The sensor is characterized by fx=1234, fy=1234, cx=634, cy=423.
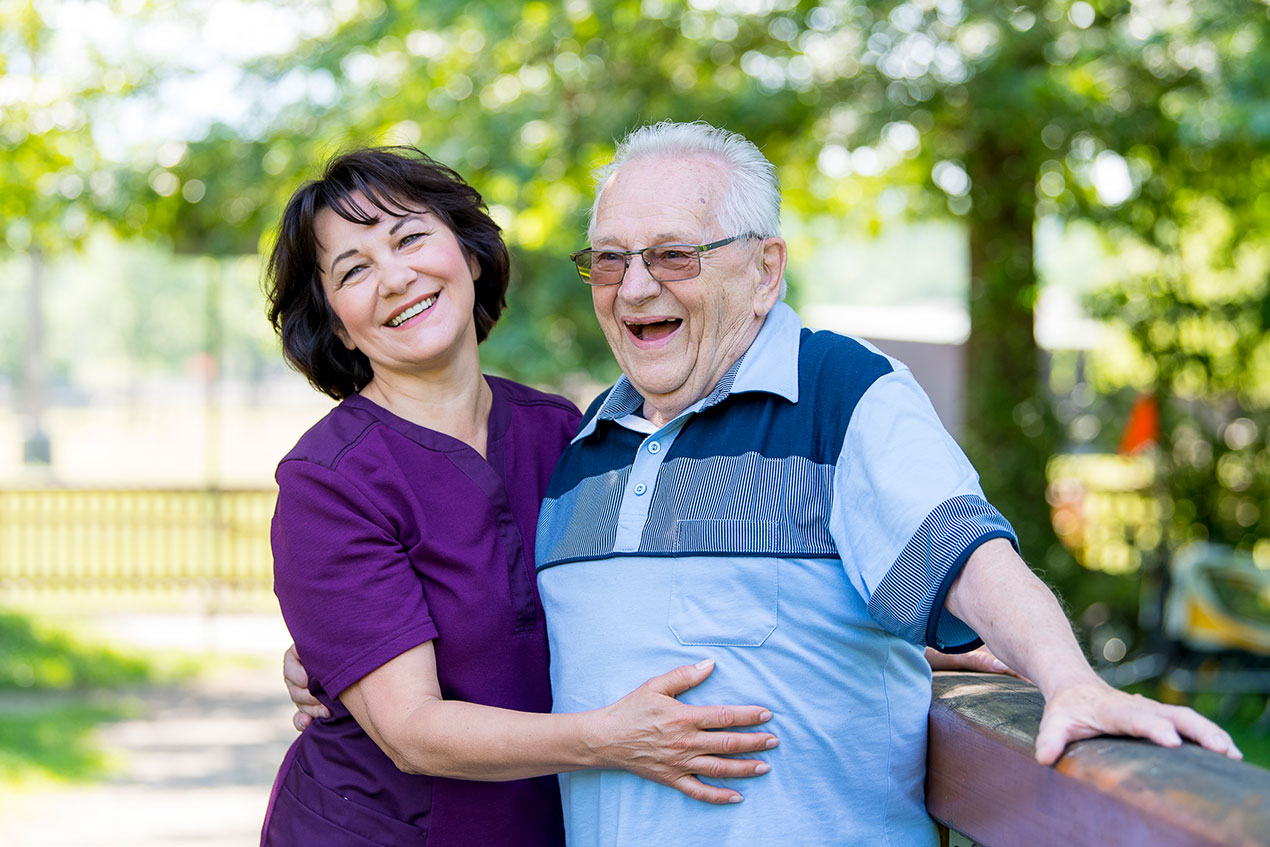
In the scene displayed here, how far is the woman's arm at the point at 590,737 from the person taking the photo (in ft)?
5.16

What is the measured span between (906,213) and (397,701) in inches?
339

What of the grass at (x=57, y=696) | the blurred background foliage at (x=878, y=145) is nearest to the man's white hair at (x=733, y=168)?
the blurred background foliage at (x=878, y=145)

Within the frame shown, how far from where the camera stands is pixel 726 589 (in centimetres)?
166

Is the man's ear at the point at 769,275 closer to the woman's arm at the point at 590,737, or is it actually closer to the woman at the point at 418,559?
the woman at the point at 418,559

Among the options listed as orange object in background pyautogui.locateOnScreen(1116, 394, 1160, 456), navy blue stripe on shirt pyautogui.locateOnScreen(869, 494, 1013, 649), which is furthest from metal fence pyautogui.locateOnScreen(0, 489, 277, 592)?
navy blue stripe on shirt pyautogui.locateOnScreen(869, 494, 1013, 649)

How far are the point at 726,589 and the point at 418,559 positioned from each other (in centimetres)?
50

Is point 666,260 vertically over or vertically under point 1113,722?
over

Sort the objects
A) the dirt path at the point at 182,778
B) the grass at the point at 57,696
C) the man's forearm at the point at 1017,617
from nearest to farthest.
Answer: the man's forearm at the point at 1017,617
the dirt path at the point at 182,778
the grass at the point at 57,696

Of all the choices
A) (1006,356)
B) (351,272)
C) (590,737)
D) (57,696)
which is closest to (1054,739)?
(590,737)

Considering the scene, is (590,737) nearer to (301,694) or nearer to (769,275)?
(301,694)

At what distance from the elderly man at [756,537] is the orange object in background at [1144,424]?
20.2 feet

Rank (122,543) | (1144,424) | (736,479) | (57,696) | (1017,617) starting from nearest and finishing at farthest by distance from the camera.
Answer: (1017,617), (736,479), (1144,424), (57,696), (122,543)

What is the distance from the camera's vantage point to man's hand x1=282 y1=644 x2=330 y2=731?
6.64 ft

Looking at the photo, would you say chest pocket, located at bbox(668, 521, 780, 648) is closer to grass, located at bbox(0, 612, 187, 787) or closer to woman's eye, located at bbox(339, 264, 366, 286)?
woman's eye, located at bbox(339, 264, 366, 286)
